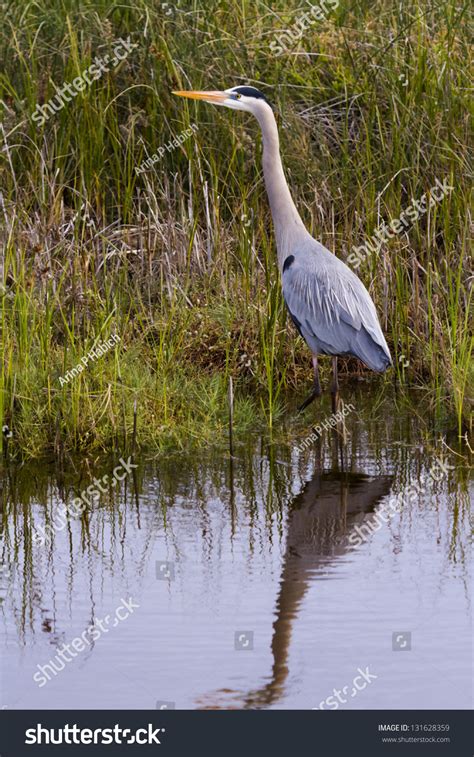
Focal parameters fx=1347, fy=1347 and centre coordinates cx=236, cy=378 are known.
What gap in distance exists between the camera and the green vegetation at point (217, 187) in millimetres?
7227

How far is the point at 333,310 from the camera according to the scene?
7113mm

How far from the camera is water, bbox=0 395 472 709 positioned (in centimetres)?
406
